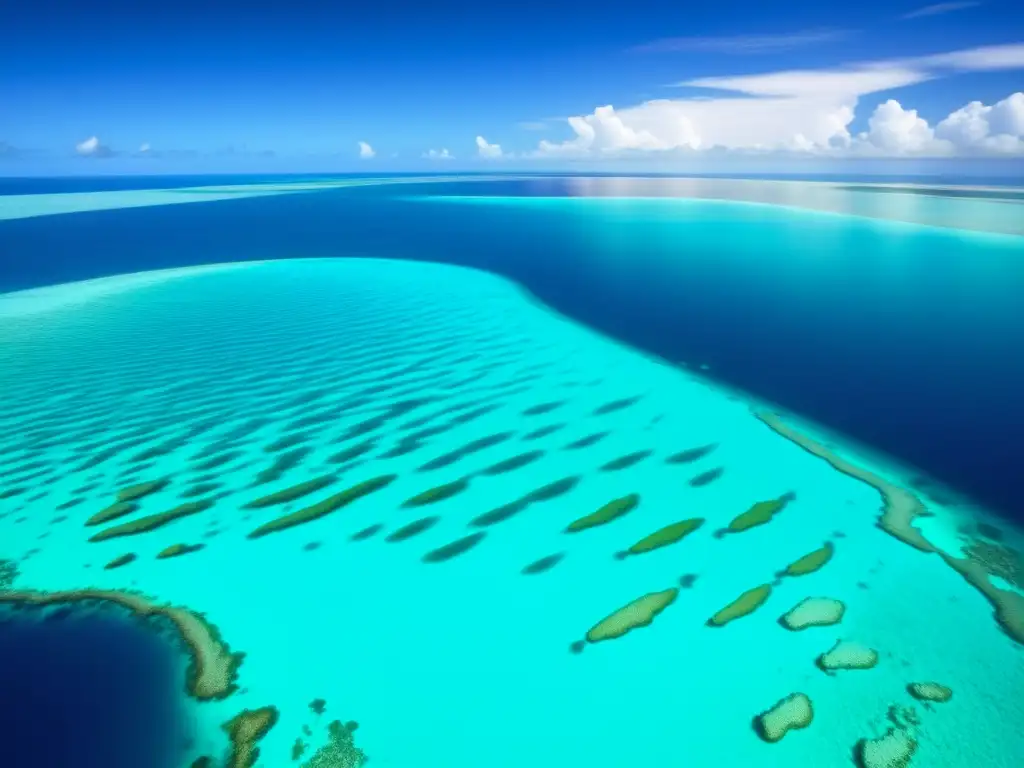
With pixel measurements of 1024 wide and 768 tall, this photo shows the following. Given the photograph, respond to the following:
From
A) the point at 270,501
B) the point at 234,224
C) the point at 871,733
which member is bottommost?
the point at 871,733

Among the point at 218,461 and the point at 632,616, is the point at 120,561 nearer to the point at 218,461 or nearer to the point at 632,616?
the point at 218,461

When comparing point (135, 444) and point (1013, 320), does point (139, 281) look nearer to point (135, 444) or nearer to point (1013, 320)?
point (135, 444)

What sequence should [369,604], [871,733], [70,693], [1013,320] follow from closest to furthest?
1. [871,733]
2. [70,693]
3. [369,604]
4. [1013,320]

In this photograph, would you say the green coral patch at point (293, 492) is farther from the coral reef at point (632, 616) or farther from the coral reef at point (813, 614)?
the coral reef at point (813, 614)

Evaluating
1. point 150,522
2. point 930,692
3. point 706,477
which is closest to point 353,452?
point 150,522

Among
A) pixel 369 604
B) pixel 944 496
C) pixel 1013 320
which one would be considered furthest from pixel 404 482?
pixel 1013 320

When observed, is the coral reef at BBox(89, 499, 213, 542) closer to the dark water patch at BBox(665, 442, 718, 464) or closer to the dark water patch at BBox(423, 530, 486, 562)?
the dark water patch at BBox(423, 530, 486, 562)
